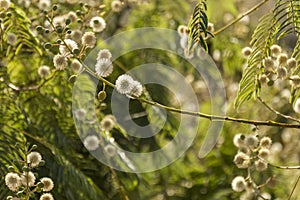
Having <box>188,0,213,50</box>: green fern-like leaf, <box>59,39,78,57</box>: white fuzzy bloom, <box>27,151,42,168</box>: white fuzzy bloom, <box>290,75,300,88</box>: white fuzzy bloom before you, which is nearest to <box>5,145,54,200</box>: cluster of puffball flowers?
<box>27,151,42,168</box>: white fuzzy bloom

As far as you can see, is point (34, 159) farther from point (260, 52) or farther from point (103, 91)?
point (260, 52)

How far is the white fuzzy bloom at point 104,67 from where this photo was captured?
76 cm

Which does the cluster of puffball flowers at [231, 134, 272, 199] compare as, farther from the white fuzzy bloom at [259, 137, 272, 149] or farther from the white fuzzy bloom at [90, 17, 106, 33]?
the white fuzzy bloom at [90, 17, 106, 33]

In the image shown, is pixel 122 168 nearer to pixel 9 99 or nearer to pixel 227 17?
pixel 9 99

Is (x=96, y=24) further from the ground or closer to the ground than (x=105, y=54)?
further from the ground

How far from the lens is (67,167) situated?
39.9 inches

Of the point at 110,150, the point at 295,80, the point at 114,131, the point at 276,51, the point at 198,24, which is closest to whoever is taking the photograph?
the point at 198,24

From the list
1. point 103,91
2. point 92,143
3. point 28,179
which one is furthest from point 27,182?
point 92,143

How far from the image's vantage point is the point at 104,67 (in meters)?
0.76

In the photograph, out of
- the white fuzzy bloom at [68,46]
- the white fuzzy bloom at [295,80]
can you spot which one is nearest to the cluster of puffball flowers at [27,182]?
the white fuzzy bloom at [68,46]

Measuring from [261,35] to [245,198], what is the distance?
561 millimetres

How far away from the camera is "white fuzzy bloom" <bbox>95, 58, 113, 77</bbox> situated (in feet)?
2.50

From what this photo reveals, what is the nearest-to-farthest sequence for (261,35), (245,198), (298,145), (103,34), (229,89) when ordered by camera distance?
(261,35) → (245,198) → (103,34) → (298,145) → (229,89)

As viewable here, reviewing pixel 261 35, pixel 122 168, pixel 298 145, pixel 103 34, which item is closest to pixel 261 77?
pixel 261 35
